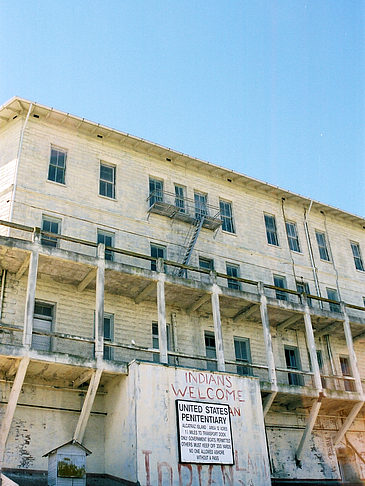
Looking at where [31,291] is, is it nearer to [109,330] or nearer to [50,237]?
[50,237]

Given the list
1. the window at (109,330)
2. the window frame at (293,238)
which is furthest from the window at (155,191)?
the window frame at (293,238)

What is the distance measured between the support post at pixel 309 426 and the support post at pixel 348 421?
7.69 ft

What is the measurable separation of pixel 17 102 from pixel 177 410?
52.6ft

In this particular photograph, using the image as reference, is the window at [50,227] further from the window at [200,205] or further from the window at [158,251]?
the window at [200,205]

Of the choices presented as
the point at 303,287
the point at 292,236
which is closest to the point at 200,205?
the point at 292,236

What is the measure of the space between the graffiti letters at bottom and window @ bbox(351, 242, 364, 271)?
1839cm

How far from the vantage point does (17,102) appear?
26.9m

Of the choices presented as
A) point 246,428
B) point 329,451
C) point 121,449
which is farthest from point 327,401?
point 121,449

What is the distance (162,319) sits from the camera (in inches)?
929

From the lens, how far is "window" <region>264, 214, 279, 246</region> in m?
33.6

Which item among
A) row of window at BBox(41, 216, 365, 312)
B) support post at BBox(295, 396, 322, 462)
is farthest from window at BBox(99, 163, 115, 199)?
support post at BBox(295, 396, 322, 462)

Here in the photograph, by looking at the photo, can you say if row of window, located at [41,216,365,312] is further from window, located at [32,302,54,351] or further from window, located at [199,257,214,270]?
window, located at [32,302,54,351]

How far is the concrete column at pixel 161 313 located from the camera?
22.8m

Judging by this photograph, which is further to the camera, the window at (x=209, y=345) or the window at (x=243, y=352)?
the window at (x=243, y=352)
